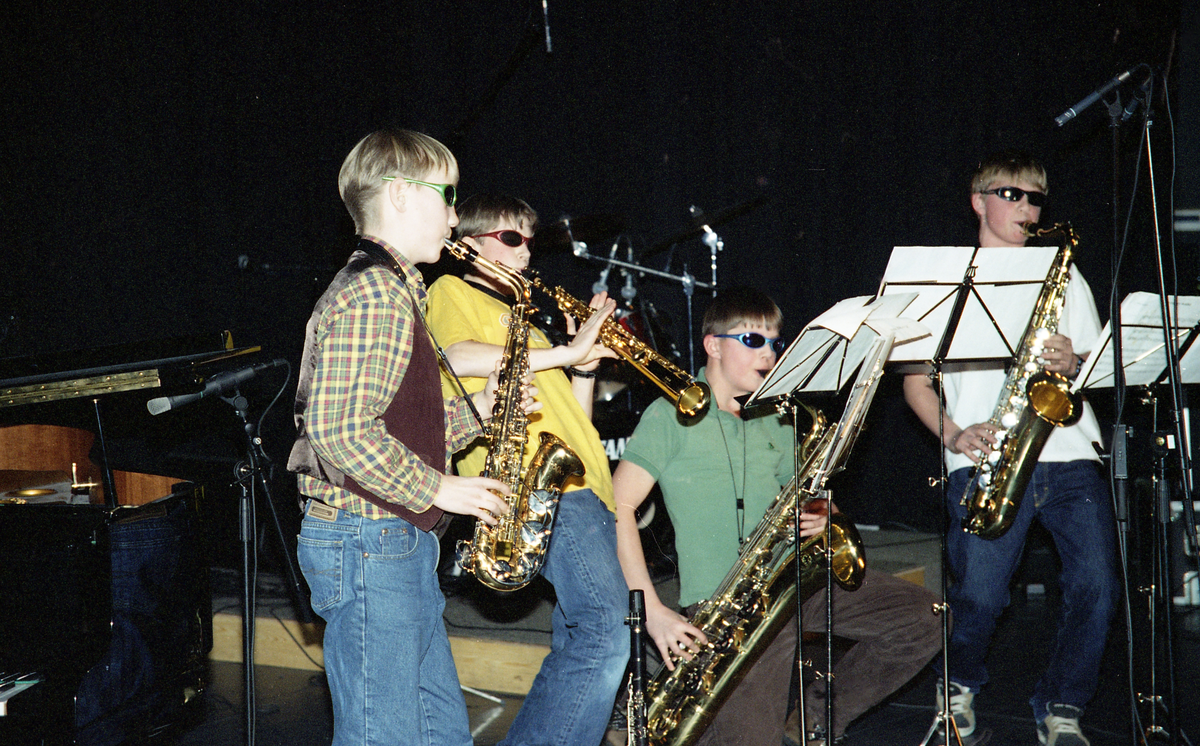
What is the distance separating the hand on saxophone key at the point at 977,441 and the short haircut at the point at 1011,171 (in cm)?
109

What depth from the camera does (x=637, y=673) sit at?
115 inches

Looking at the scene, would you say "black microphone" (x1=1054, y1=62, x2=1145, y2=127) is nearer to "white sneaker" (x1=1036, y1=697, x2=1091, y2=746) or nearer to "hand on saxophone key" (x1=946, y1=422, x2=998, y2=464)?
"hand on saxophone key" (x1=946, y1=422, x2=998, y2=464)

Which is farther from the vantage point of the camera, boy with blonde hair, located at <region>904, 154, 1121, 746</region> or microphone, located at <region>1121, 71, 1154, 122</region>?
boy with blonde hair, located at <region>904, 154, 1121, 746</region>

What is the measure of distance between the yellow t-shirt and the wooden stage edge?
1.56 metres

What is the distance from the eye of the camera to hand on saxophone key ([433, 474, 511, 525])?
2459 mm

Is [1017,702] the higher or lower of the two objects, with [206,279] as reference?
lower

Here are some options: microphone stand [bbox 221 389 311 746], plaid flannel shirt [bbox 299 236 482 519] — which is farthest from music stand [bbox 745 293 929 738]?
microphone stand [bbox 221 389 311 746]

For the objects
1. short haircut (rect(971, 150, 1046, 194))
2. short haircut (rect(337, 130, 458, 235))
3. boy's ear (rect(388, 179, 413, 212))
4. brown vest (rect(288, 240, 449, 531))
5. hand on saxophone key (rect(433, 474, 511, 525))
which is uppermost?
short haircut (rect(971, 150, 1046, 194))

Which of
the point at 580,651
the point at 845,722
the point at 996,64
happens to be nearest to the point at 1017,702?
the point at 845,722

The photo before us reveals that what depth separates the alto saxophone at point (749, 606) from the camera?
11.8 feet

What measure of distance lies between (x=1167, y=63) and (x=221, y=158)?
620 centimetres

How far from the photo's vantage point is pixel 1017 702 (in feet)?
14.5

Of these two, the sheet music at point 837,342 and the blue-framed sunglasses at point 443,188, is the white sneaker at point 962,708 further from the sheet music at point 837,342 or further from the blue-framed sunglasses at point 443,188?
the blue-framed sunglasses at point 443,188

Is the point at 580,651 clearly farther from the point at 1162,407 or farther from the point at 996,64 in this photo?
the point at 996,64
